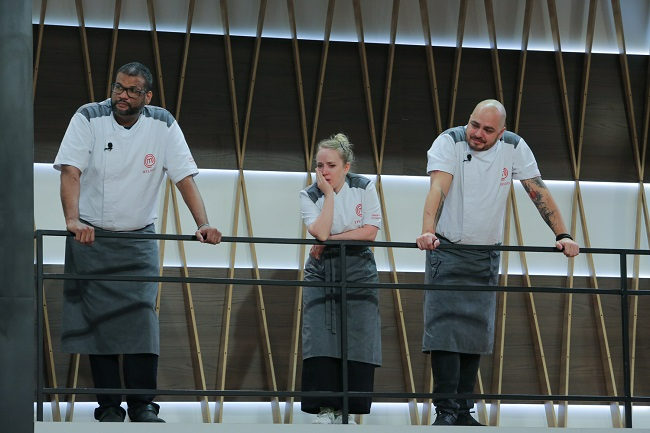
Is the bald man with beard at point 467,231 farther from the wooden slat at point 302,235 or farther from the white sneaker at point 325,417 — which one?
the wooden slat at point 302,235

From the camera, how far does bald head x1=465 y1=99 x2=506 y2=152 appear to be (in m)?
3.85

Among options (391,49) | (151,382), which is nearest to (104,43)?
(391,49)

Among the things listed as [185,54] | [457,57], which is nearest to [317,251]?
[185,54]

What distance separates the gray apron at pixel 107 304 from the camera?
374cm

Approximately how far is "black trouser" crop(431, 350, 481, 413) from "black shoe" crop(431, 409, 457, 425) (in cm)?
1

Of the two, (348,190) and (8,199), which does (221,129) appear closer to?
(348,190)

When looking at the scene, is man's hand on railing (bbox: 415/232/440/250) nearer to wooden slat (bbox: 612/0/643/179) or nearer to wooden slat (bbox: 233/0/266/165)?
wooden slat (bbox: 233/0/266/165)

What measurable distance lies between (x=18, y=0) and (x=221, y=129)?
3.75 m

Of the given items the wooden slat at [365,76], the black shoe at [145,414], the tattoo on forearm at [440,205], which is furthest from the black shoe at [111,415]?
the wooden slat at [365,76]

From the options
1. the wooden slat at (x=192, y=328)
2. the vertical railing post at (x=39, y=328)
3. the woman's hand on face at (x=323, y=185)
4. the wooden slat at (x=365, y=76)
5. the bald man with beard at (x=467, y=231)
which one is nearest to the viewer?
the vertical railing post at (x=39, y=328)

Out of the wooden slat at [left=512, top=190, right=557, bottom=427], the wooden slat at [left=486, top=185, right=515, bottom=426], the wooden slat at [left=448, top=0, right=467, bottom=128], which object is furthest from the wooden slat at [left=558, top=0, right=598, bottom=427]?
the wooden slat at [left=448, top=0, right=467, bottom=128]

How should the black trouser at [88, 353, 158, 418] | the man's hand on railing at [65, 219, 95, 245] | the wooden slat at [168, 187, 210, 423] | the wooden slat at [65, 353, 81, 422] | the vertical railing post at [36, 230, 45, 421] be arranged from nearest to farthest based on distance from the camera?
the vertical railing post at [36, 230, 45, 421]
the man's hand on railing at [65, 219, 95, 245]
the black trouser at [88, 353, 158, 418]
the wooden slat at [65, 353, 81, 422]
the wooden slat at [168, 187, 210, 423]

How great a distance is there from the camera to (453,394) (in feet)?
11.7

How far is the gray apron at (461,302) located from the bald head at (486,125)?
39 cm
